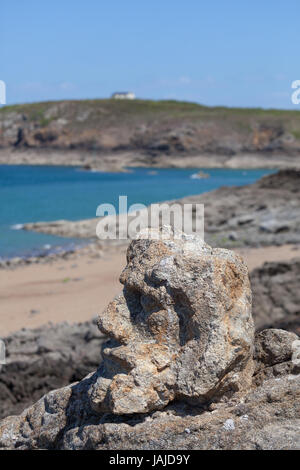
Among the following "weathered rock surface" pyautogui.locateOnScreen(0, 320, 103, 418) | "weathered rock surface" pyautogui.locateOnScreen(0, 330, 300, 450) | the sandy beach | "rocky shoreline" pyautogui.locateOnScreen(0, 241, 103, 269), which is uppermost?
"weathered rock surface" pyautogui.locateOnScreen(0, 330, 300, 450)

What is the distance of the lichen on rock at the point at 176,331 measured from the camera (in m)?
3.15

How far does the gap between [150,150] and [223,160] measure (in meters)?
11.9

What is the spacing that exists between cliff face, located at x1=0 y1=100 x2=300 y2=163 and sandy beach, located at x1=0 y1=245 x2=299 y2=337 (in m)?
71.9

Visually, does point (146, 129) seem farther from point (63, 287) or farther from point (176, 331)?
point (176, 331)

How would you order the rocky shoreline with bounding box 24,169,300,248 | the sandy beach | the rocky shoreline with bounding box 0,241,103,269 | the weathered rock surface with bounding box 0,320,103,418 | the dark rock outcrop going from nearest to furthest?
the weathered rock surface with bounding box 0,320,103,418 → the dark rock outcrop → the sandy beach → the rocky shoreline with bounding box 0,241,103,269 → the rocky shoreline with bounding box 24,169,300,248

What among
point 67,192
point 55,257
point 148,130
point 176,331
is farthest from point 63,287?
point 148,130

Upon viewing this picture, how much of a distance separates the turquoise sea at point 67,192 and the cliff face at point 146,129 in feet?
32.0

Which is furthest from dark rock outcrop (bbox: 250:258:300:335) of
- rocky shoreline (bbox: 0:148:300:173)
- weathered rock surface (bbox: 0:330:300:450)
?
rocky shoreline (bbox: 0:148:300:173)

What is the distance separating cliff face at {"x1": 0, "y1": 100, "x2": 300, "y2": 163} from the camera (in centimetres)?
9300

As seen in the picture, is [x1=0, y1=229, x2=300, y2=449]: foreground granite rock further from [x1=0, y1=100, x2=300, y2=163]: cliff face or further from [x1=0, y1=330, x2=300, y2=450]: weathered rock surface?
[x1=0, y1=100, x2=300, y2=163]: cliff face

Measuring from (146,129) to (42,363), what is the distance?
90.7 meters

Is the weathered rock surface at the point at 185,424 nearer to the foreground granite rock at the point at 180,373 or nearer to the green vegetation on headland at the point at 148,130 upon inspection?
the foreground granite rock at the point at 180,373

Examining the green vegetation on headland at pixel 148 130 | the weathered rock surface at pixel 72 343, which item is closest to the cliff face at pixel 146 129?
the green vegetation on headland at pixel 148 130
